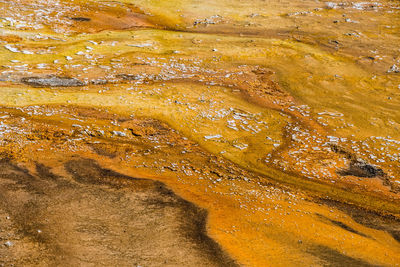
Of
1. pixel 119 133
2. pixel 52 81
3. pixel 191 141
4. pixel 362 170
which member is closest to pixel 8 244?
pixel 119 133

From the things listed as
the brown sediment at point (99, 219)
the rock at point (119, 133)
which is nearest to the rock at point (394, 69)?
the rock at point (119, 133)

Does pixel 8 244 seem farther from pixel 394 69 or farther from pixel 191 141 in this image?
pixel 394 69

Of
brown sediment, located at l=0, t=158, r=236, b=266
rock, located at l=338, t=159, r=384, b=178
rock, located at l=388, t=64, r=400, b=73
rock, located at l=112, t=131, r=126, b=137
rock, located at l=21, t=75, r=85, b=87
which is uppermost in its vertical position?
rock, located at l=388, t=64, r=400, b=73

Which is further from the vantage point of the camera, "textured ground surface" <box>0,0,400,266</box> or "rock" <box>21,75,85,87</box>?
"rock" <box>21,75,85,87</box>

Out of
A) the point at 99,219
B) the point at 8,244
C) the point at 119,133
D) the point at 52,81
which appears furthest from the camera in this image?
the point at 52,81

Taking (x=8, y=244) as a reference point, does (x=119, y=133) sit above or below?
above

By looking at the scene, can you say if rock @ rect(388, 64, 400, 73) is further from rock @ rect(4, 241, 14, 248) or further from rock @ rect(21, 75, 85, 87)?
rock @ rect(4, 241, 14, 248)

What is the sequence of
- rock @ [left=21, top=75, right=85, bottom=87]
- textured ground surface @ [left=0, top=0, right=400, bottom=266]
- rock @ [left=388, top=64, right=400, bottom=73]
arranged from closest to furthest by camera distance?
textured ground surface @ [left=0, top=0, right=400, bottom=266] → rock @ [left=21, top=75, right=85, bottom=87] → rock @ [left=388, top=64, right=400, bottom=73]

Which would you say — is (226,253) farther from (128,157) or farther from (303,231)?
(128,157)

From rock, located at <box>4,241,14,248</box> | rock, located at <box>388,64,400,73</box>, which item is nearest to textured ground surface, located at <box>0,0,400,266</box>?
rock, located at <box>4,241,14,248</box>

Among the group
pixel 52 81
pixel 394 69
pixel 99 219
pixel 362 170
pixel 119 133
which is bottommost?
pixel 362 170
